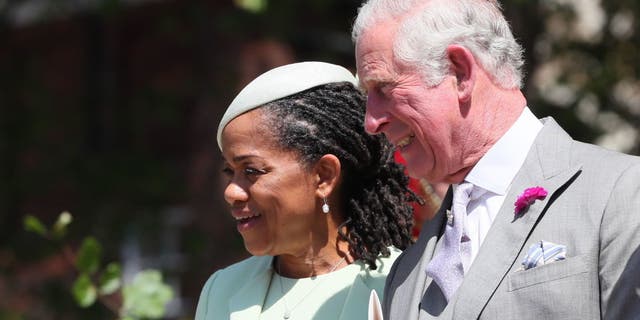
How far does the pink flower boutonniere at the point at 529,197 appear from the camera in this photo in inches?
109

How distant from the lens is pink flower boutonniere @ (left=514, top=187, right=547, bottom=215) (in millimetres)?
2770

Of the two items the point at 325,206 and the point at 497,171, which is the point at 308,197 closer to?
the point at 325,206

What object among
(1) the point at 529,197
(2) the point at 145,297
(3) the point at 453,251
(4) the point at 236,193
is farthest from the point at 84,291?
(1) the point at 529,197

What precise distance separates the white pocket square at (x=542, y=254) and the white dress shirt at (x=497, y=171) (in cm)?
23

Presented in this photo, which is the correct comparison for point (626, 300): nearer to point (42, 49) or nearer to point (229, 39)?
point (229, 39)

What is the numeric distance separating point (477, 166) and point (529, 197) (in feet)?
0.67

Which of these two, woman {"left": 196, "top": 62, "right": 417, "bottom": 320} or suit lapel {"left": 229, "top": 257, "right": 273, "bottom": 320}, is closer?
woman {"left": 196, "top": 62, "right": 417, "bottom": 320}

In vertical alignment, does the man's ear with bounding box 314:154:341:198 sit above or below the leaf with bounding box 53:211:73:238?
above

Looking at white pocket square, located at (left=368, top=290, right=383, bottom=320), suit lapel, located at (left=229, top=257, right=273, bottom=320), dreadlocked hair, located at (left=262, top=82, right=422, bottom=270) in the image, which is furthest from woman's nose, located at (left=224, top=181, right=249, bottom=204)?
white pocket square, located at (left=368, top=290, right=383, bottom=320)

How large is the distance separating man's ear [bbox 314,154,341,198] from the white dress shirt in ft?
1.57

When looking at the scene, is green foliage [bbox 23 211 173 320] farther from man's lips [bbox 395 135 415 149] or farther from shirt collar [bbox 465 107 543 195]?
shirt collar [bbox 465 107 543 195]

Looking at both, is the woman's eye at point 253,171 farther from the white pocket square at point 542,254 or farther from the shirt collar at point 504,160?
the white pocket square at point 542,254

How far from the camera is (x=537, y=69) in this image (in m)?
7.97

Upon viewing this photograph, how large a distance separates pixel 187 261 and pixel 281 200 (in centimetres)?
535
